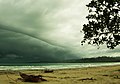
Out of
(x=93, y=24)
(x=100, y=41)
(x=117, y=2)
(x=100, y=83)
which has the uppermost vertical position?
(x=117, y=2)

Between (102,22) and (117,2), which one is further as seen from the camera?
(102,22)

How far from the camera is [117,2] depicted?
21875 mm

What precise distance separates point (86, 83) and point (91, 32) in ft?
15.6

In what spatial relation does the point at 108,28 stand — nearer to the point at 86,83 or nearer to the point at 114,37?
the point at 114,37

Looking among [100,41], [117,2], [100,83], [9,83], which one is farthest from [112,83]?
[9,83]

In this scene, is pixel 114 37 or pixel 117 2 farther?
pixel 114 37

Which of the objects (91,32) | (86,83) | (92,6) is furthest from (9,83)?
(92,6)

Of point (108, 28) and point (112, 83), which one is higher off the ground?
point (108, 28)

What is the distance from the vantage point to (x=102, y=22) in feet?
77.9

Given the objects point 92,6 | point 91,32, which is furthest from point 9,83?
point 92,6

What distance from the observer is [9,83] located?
2247cm

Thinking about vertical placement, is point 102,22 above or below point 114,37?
above

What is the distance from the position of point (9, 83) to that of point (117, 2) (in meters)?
11.6

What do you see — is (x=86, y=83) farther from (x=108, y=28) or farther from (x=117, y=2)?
(x=117, y=2)
